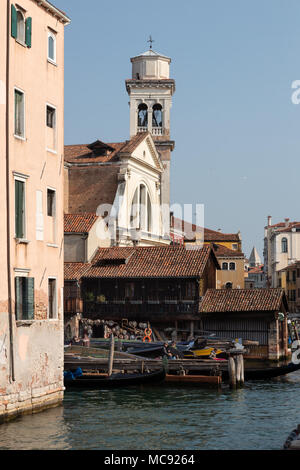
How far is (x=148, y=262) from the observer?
4019cm

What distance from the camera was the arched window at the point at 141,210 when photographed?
1940 inches

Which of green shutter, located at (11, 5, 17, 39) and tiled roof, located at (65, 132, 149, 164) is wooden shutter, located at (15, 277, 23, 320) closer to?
green shutter, located at (11, 5, 17, 39)

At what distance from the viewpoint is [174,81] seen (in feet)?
208

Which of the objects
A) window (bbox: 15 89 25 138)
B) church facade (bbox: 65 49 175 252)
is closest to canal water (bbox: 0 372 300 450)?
window (bbox: 15 89 25 138)

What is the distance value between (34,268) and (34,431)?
13.7 ft

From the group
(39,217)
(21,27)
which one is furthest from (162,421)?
(21,27)

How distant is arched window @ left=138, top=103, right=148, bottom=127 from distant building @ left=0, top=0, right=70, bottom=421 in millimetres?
42419

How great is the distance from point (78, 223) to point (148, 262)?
14.6 feet

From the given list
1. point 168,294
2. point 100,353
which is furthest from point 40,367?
point 168,294

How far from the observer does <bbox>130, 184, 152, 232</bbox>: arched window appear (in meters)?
49.3

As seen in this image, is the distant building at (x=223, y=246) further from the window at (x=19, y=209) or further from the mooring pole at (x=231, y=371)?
the window at (x=19, y=209)

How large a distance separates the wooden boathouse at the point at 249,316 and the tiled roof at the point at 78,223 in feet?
24.3

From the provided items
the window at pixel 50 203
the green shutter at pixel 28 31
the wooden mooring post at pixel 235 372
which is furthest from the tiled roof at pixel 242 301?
the green shutter at pixel 28 31

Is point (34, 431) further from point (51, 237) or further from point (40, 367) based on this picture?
point (51, 237)
